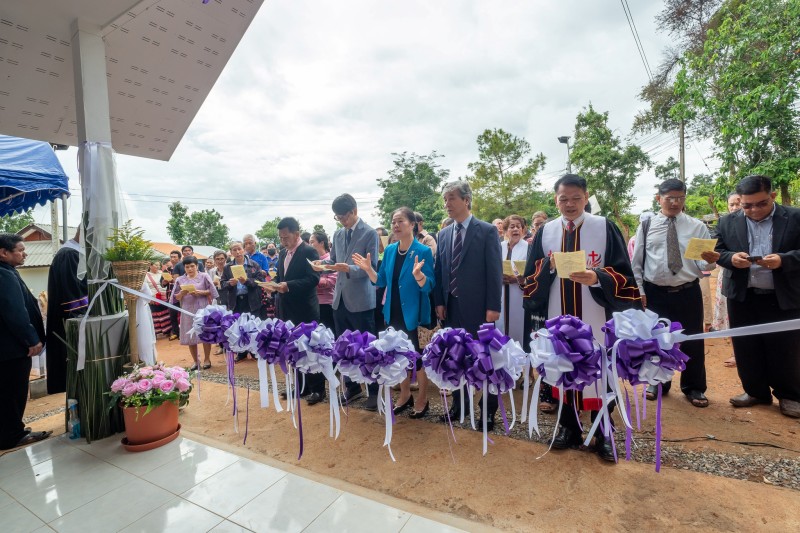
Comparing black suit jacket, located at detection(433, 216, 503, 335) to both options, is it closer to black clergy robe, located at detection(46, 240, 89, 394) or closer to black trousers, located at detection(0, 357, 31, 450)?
black clergy robe, located at detection(46, 240, 89, 394)

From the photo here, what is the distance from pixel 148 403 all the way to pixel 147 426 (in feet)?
0.70

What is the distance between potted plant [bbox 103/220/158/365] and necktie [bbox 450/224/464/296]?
8.60 ft

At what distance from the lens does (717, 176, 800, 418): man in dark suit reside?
9.30 feet

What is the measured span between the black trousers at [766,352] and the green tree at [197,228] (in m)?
47.4

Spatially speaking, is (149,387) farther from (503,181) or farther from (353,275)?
(503,181)

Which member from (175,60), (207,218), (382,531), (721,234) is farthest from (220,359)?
(207,218)

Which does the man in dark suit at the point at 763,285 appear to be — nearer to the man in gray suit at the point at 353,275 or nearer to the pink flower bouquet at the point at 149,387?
the man in gray suit at the point at 353,275

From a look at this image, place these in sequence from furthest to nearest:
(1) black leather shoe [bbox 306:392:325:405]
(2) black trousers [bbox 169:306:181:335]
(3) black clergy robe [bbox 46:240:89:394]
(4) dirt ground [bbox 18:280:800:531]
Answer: (2) black trousers [bbox 169:306:181:335] < (1) black leather shoe [bbox 306:392:325:405] < (3) black clergy robe [bbox 46:240:89:394] < (4) dirt ground [bbox 18:280:800:531]

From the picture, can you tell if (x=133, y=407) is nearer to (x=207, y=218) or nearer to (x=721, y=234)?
(x=721, y=234)

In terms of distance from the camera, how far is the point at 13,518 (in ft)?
6.95

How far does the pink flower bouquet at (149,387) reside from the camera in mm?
2762

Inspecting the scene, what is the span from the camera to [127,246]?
2.92 m

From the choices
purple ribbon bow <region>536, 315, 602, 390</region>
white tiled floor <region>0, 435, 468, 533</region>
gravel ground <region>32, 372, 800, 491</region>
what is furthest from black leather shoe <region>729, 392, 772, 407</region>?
white tiled floor <region>0, 435, 468, 533</region>

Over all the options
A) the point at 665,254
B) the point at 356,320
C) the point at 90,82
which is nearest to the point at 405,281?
the point at 356,320
